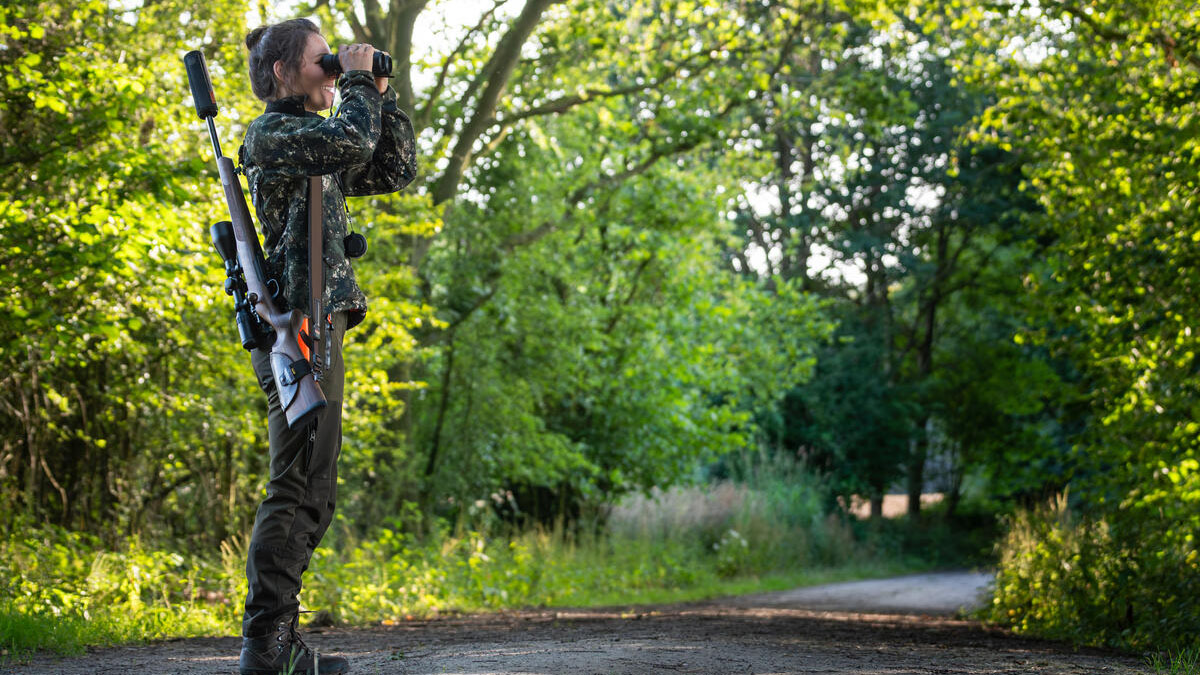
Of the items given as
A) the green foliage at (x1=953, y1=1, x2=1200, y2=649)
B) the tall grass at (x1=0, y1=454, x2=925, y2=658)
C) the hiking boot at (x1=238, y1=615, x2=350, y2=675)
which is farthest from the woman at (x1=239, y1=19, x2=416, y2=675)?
the green foliage at (x1=953, y1=1, x2=1200, y2=649)

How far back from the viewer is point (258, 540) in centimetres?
367

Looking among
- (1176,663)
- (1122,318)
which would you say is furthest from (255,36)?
(1122,318)

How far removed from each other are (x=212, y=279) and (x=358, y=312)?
12.2ft

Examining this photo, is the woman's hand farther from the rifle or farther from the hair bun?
the rifle

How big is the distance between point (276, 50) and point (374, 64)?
35 centimetres

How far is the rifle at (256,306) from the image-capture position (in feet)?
11.9

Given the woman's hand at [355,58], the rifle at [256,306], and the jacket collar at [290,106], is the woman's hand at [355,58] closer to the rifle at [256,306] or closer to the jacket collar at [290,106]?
the jacket collar at [290,106]

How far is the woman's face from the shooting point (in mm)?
3885

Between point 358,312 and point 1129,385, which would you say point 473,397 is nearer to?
point 1129,385

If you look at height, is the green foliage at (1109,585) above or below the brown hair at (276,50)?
below

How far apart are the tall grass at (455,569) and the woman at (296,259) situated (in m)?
2.10

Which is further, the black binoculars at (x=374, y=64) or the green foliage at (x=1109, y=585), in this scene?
the green foliage at (x=1109, y=585)

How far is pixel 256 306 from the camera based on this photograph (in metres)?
3.78

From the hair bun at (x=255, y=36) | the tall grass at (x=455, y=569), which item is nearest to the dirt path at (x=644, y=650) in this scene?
the tall grass at (x=455, y=569)
